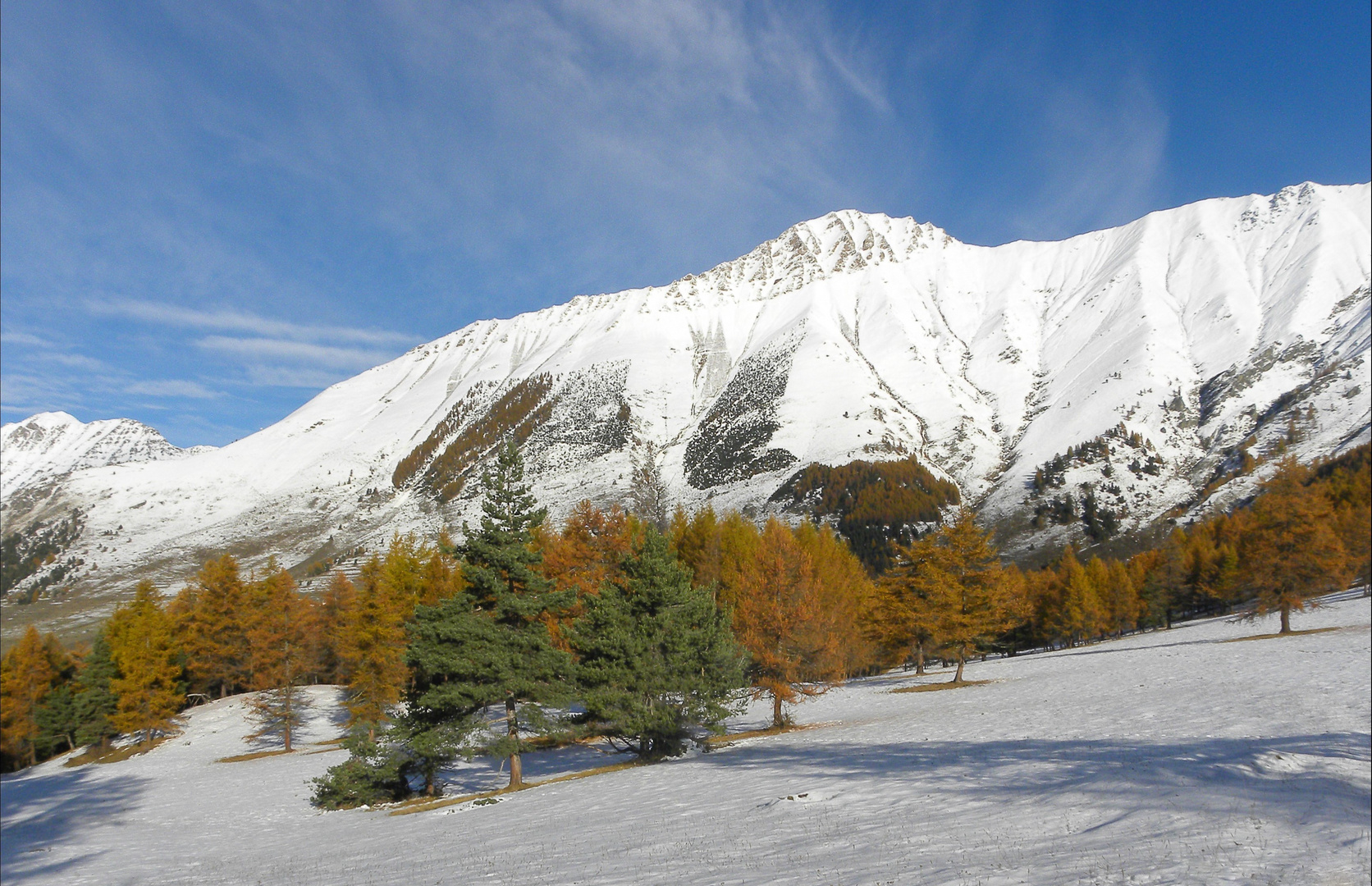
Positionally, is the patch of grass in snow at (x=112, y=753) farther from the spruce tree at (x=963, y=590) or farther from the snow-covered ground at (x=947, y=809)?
the spruce tree at (x=963, y=590)

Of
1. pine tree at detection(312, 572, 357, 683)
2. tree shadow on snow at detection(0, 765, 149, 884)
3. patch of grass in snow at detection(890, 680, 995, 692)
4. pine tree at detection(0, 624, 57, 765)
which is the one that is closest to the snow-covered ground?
tree shadow on snow at detection(0, 765, 149, 884)

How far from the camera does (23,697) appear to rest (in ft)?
196

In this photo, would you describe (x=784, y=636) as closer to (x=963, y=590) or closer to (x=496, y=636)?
(x=496, y=636)

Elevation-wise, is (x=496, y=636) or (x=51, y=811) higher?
(x=496, y=636)

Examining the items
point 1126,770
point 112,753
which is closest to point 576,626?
point 1126,770

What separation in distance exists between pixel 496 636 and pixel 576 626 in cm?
444

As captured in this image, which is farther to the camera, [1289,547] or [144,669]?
[144,669]

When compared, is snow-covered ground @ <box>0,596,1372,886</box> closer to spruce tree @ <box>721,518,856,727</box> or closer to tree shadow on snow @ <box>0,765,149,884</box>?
tree shadow on snow @ <box>0,765,149,884</box>

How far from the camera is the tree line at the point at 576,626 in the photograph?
15.5 meters

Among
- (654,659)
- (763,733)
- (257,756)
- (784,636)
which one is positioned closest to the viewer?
(654,659)

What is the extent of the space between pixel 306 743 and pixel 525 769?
91.9 ft

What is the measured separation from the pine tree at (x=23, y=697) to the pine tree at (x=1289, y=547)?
82.6m

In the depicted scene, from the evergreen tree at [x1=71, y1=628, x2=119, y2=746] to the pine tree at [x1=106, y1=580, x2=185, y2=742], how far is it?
57cm

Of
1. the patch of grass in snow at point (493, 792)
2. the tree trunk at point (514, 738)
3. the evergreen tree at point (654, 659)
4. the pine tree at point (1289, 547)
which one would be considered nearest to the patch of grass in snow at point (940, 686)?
the evergreen tree at point (654, 659)
